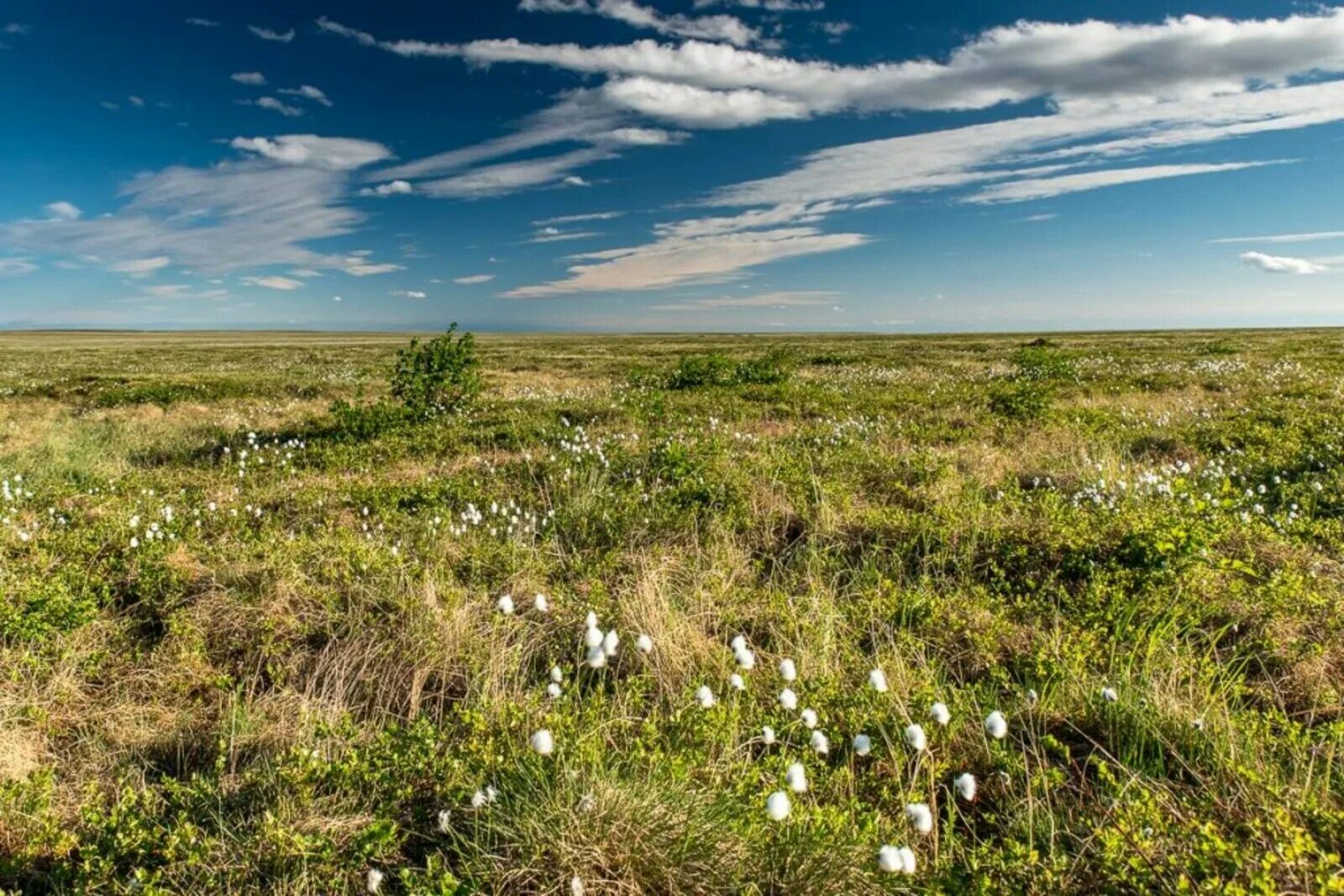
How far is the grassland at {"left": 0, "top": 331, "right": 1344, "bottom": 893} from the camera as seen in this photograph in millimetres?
2793

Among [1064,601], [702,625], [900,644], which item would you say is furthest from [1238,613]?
[702,625]

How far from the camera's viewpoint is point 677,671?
445 centimetres

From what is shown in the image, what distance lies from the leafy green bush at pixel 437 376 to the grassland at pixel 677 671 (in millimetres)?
4161

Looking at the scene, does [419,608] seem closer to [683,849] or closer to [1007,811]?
[683,849]

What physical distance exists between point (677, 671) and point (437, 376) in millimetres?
11717

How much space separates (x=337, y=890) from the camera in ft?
8.95

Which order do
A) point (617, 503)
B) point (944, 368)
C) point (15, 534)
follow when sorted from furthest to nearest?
point (944, 368), point (617, 503), point (15, 534)

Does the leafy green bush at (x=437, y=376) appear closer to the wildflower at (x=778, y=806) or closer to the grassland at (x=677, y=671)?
the grassland at (x=677, y=671)

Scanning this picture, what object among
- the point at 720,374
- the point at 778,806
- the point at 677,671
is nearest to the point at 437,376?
the point at 720,374

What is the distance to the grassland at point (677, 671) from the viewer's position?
2793 millimetres

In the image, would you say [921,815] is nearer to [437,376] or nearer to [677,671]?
[677,671]

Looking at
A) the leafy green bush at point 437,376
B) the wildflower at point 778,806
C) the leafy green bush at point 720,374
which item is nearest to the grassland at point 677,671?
the wildflower at point 778,806

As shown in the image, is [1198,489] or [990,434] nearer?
[1198,489]

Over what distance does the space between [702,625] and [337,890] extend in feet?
9.08
